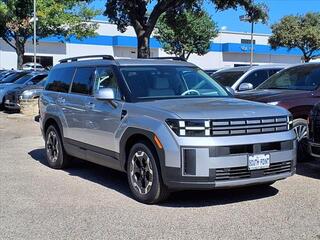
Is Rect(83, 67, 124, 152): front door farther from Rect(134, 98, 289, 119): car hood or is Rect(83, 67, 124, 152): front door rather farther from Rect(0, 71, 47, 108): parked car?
Rect(0, 71, 47, 108): parked car

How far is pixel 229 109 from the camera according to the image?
250 inches

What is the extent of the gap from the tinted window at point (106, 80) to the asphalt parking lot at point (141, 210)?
1410 mm

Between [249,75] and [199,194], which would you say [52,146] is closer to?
[199,194]

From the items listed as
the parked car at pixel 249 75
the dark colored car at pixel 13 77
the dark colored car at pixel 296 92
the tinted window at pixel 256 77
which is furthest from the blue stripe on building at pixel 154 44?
the dark colored car at pixel 296 92

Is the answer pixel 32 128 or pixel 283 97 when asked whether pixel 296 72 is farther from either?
pixel 32 128

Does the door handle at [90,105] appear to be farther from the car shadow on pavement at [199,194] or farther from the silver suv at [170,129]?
the car shadow on pavement at [199,194]

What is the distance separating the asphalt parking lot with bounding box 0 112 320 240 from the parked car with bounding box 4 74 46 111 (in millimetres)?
11089

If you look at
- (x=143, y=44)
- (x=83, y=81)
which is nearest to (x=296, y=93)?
→ (x=83, y=81)

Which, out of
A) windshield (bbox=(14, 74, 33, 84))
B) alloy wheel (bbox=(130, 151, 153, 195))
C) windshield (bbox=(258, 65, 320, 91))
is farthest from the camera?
windshield (bbox=(14, 74, 33, 84))

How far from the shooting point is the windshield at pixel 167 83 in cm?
723

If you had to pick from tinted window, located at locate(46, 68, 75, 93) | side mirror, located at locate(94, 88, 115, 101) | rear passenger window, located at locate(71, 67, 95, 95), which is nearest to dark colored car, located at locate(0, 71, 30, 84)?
tinted window, located at locate(46, 68, 75, 93)

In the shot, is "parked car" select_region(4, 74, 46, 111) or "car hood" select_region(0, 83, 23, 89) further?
"car hood" select_region(0, 83, 23, 89)

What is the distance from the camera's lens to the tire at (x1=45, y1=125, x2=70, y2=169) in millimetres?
9055

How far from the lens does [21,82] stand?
854 inches
